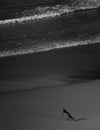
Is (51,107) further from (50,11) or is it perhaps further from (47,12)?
(50,11)

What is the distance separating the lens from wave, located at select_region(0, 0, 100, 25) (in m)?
14.8

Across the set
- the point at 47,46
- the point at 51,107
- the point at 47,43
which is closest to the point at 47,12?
the point at 47,43

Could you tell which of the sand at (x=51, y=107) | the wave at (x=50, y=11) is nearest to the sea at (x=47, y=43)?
the wave at (x=50, y=11)

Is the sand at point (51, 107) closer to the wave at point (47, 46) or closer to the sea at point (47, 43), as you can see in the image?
the sea at point (47, 43)

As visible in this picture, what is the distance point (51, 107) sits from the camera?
684cm

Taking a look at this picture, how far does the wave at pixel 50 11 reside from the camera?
48.6 feet

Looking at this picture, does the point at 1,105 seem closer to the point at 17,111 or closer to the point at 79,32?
the point at 17,111

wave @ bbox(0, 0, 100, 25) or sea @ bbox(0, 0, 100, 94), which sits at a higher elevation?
wave @ bbox(0, 0, 100, 25)

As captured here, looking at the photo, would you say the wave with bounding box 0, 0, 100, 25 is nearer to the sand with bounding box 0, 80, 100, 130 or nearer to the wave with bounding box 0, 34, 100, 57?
the wave with bounding box 0, 34, 100, 57

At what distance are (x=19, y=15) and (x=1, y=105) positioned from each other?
8.65 m

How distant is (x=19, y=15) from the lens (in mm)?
15383

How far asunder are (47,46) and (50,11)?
5.01 metres

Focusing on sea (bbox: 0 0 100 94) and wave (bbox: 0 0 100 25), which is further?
wave (bbox: 0 0 100 25)

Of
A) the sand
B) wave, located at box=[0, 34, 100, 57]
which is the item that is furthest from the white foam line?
the sand
